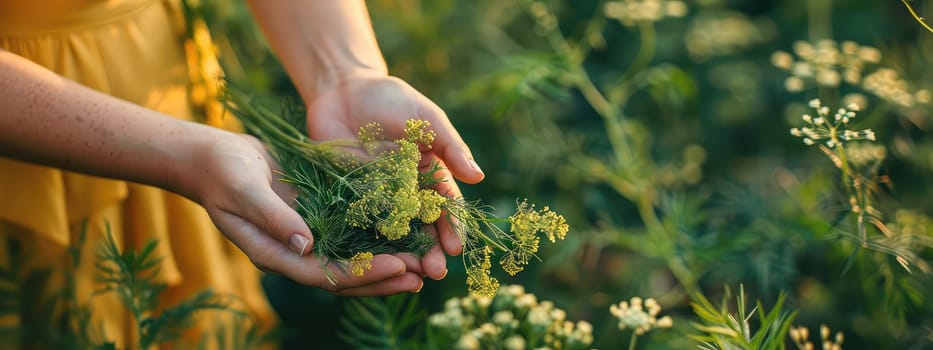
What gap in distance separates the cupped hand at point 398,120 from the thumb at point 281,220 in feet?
0.54

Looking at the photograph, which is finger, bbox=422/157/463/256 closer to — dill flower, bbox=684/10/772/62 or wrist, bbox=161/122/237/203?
wrist, bbox=161/122/237/203

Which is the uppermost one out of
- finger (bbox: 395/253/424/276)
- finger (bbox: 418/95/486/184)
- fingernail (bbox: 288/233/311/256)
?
finger (bbox: 418/95/486/184)

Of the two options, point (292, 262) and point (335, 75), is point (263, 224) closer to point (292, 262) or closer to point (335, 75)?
point (292, 262)

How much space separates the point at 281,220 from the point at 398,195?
0.46 feet

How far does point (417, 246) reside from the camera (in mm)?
1048

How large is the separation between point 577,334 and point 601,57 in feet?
5.70

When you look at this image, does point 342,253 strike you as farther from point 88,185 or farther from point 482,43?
point 482,43

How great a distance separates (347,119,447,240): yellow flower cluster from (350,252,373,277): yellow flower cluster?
0.04 meters

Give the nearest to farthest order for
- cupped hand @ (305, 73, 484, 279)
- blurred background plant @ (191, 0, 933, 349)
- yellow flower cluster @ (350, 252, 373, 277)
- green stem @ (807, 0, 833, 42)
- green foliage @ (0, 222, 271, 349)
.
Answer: yellow flower cluster @ (350, 252, 373, 277), cupped hand @ (305, 73, 484, 279), green foliage @ (0, 222, 271, 349), blurred background plant @ (191, 0, 933, 349), green stem @ (807, 0, 833, 42)

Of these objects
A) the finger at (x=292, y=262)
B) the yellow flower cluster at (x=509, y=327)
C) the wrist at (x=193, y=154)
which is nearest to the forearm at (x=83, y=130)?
the wrist at (x=193, y=154)

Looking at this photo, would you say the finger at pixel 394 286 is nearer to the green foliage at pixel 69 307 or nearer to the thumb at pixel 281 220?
the thumb at pixel 281 220

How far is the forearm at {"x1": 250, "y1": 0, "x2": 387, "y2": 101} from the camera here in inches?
48.4

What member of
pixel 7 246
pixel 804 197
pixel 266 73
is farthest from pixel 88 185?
pixel 804 197

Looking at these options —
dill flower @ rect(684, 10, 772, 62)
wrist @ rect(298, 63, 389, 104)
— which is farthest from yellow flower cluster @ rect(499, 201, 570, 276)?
dill flower @ rect(684, 10, 772, 62)
